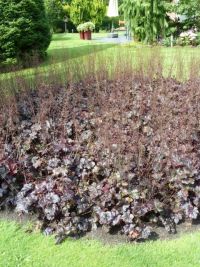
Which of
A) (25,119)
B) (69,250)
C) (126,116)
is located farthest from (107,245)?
Answer: (25,119)

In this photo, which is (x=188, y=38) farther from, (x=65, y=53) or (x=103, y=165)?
(x=103, y=165)

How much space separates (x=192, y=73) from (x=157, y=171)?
273cm

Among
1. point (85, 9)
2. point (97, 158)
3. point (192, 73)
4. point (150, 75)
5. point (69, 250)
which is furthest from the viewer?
point (85, 9)

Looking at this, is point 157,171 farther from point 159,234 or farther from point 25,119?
point 25,119

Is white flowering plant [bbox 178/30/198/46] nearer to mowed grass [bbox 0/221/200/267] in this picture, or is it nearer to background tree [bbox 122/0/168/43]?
background tree [bbox 122/0/168/43]

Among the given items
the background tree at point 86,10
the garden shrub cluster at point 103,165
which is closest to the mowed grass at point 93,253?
the garden shrub cluster at point 103,165

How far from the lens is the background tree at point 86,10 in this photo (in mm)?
23062

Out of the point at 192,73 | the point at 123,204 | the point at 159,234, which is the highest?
the point at 192,73

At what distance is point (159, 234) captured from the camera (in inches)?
132

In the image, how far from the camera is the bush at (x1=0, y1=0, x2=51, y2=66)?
10281 millimetres

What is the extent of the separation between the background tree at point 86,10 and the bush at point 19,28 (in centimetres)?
1268

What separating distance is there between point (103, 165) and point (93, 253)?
85 centimetres

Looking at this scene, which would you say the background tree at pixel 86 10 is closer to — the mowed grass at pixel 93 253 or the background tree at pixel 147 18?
the background tree at pixel 147 18

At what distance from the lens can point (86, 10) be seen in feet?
76.4
